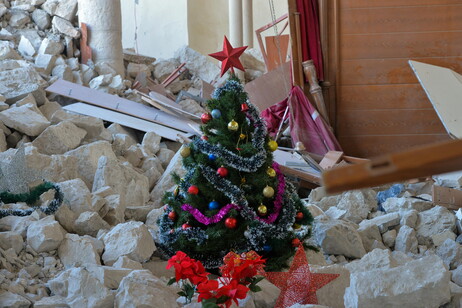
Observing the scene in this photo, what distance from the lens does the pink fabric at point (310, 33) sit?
823 cm

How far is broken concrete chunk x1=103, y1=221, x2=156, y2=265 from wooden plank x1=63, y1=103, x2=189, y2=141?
3.61 m

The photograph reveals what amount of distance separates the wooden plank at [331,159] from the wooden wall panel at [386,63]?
898mm

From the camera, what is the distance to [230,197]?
438cm

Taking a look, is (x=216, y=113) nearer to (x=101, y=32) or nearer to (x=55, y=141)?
(x=55, y=141)

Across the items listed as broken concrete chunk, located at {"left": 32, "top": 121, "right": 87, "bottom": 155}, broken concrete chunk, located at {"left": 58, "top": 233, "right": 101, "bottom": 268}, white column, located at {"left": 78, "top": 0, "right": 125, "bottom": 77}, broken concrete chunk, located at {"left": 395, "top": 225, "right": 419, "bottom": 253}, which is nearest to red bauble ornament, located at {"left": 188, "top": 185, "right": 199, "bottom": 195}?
broken concrete chunk, located at {"left": 58, "top": 233, "right": 101, "bottom": 268}

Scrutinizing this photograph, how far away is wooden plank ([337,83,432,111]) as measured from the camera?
817cm

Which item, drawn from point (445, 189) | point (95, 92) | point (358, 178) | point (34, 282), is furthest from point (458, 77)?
point (358, 178)

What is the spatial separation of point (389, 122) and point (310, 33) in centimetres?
132

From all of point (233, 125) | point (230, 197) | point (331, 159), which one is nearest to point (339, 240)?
point (230, 197)

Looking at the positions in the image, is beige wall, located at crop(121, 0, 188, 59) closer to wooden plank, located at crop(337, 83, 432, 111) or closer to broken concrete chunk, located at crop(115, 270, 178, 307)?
wooden plank, located at crop(337, 83, 432, 111)

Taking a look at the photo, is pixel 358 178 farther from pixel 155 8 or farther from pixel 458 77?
pixel 155 8

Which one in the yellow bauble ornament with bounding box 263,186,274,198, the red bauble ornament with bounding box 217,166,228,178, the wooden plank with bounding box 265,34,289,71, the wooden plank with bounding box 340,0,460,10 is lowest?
the wooden plank with bounding box 265,34,289,71

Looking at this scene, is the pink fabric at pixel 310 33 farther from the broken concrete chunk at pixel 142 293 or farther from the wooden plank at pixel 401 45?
the broken concrete chunk at pixel 142 293

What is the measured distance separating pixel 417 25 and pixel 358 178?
7.64 metres
